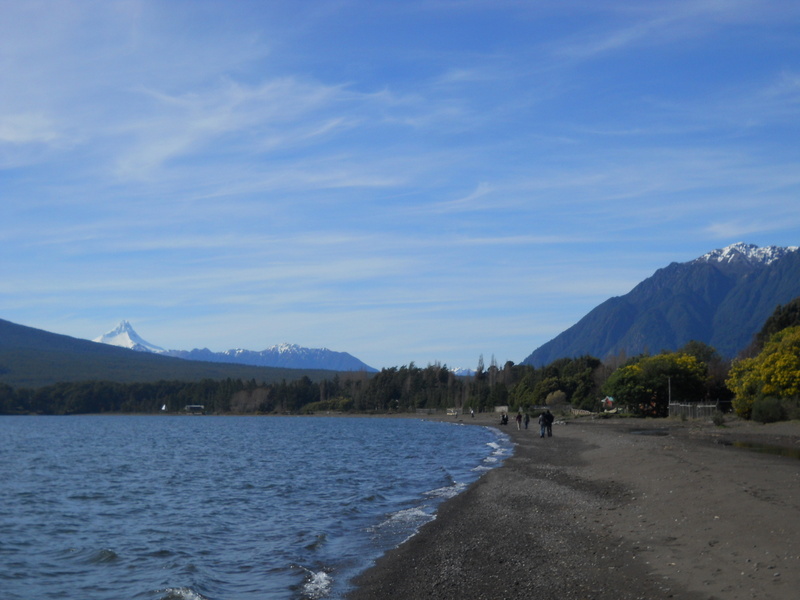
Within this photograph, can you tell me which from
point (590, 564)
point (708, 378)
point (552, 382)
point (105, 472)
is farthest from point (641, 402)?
point (590, 564)

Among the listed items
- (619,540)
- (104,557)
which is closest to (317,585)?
(619,540)

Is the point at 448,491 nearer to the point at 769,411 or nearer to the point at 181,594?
the point at 181,594

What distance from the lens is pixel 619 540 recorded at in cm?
1399

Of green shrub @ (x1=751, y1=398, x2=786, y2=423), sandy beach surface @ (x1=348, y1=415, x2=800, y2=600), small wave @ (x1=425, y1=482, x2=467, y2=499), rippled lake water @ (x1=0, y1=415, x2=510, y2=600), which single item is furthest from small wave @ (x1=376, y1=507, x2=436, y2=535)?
green shrub @ (x1=751, y1=398, x2=786, y2=423)

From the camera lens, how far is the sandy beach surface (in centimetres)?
1071

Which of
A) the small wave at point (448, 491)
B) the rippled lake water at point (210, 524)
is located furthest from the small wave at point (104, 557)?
the small wave at point (448, 491)

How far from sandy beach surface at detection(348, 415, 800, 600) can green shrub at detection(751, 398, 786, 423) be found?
25.9 meters

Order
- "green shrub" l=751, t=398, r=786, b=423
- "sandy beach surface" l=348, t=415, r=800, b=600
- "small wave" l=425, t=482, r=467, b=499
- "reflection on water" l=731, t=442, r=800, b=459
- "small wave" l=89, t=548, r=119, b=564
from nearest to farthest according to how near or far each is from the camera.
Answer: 1. "sandy beach surface" l=348, t=415, r=800, b=600
2. "small wave" l=89, t=548, r=119, b=564
3. "small wave" l=425, t=482, r=467, b=499
4. "reflection on water" l=731, t=442, r=800, b=459
5. "green shrub" l=751, t=398, r=786, b=423

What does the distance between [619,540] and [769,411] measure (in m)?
40.6

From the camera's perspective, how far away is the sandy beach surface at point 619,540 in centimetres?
1071

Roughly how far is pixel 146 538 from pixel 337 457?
30.2 metres

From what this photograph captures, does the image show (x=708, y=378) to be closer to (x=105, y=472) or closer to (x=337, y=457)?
(x=337, y=457)

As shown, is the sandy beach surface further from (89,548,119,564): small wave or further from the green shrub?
the green shrub

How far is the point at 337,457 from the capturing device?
4938 centimetres
